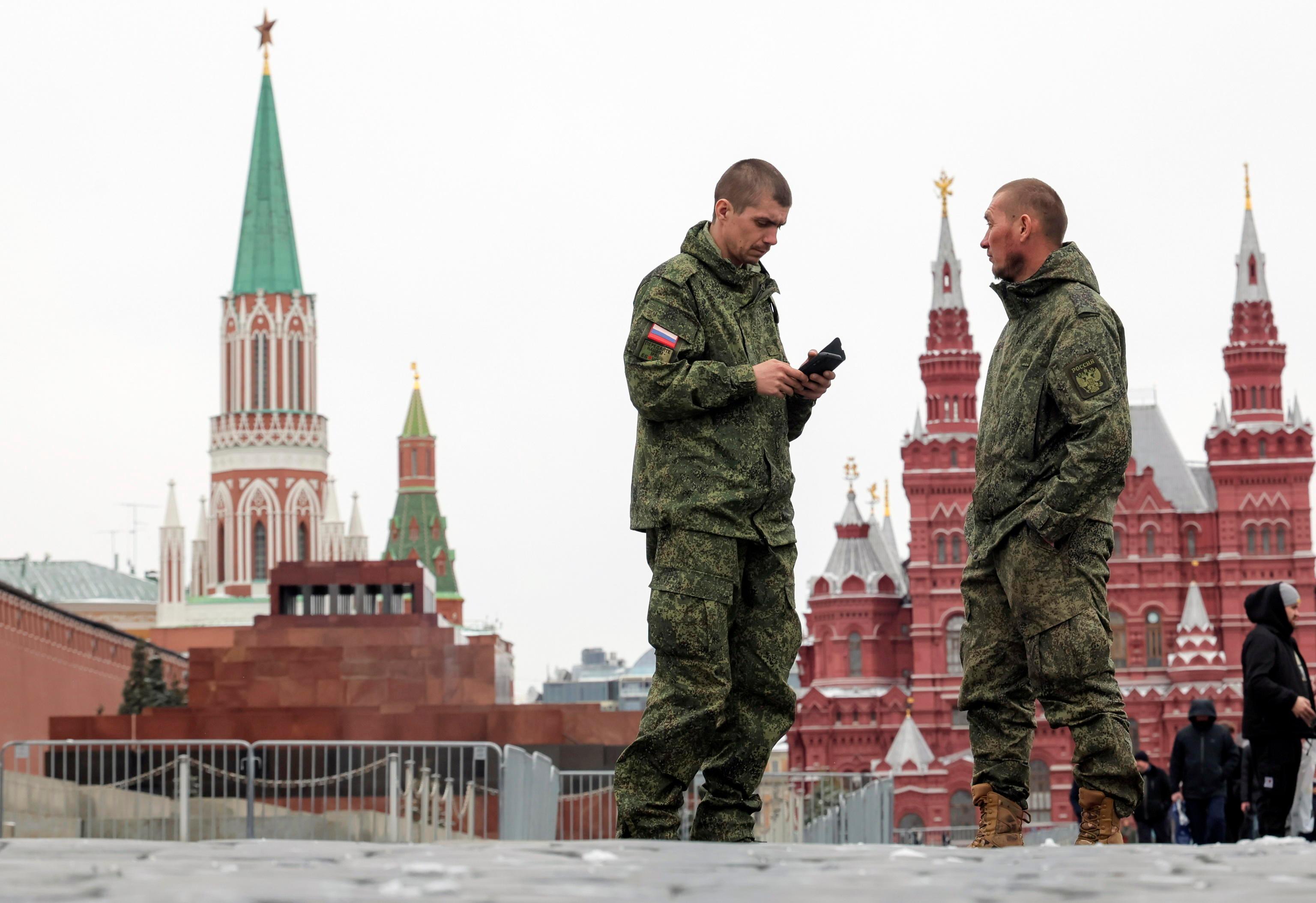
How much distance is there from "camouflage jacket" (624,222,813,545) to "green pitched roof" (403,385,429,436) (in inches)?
4171

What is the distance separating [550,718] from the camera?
25.4m

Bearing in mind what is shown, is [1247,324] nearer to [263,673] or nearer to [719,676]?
[263,673]

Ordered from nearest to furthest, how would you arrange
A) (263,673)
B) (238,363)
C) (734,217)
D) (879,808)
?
(734,217) → (879,808) → (263,673) → (238,363)

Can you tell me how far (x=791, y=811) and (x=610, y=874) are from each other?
1392 cm

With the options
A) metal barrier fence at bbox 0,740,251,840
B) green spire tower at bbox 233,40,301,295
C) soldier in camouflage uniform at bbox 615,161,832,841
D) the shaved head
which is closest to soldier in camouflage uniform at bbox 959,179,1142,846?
the shaved head

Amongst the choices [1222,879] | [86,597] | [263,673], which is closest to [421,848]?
[1222,879]

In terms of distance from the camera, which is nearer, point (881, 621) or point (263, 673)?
point (263, 673)

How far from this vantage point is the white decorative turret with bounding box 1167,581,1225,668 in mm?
61656

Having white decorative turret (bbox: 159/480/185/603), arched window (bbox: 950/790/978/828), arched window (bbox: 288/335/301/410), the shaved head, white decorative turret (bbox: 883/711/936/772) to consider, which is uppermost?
arched window (bbox: 288/335/301/410)

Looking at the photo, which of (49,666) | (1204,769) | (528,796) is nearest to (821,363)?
(528,796)

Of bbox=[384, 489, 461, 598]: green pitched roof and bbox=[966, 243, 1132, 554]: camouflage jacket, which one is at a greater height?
bbox=[384, 489, 461, 598]: green pitched roof

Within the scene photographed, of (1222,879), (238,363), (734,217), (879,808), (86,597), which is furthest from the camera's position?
(86,597)

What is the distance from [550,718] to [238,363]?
6166 centimetres

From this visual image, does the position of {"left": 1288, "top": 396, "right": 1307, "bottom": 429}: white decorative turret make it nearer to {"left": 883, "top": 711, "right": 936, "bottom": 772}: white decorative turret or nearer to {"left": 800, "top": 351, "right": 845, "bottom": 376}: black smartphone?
{"left": 883, "top": 711, "right": 936, "bottom": 772}: white decorative turret
